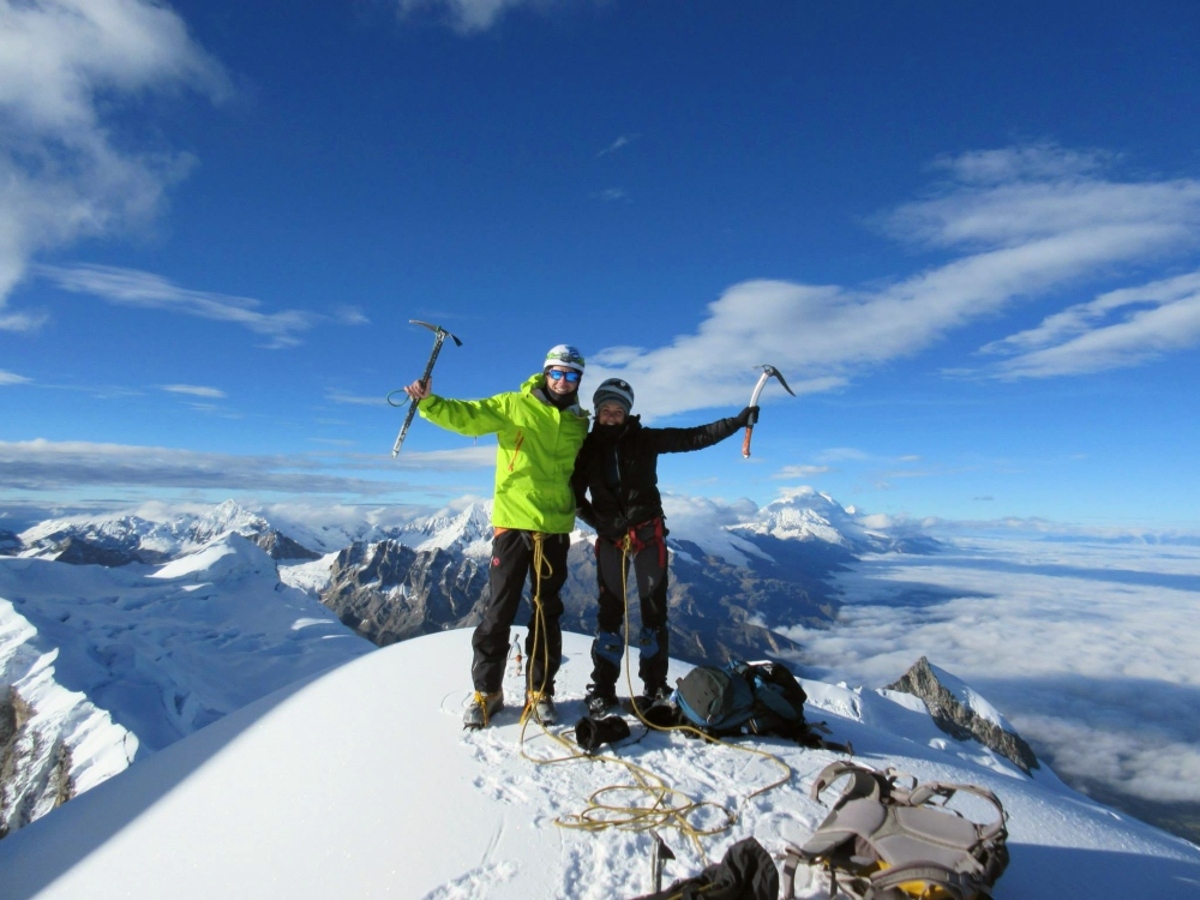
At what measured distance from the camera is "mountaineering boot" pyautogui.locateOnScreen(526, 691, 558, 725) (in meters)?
5.76

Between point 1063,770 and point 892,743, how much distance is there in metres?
249

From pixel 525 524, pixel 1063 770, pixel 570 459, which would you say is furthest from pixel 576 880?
pixel 1063 770

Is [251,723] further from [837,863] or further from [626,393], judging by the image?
[837,863]

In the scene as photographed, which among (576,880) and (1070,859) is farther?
(1070,859)

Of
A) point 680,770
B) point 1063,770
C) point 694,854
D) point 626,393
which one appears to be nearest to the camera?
point 694,854

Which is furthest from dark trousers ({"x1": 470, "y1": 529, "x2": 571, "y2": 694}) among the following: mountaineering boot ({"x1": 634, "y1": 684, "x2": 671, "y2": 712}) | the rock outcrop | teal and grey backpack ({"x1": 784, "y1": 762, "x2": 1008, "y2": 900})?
the rock outcrop

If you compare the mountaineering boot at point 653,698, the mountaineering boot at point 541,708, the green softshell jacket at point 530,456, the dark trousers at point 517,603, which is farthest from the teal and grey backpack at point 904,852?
the green softshell jacket at point 530,456

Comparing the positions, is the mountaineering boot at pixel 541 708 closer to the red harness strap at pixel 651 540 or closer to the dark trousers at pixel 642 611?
the dark trousers at pixel 642 611

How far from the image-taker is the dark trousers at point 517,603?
588cm

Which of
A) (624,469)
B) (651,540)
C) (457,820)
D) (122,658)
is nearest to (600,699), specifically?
(651,540)

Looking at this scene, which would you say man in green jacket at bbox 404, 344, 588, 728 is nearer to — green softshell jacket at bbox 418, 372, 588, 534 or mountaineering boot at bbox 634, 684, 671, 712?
green softshell jacket at bbox 418, 372, 588, 534

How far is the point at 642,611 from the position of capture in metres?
6.30

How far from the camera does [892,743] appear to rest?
627 centimetres

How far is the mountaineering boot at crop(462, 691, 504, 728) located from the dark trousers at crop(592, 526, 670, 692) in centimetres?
111
